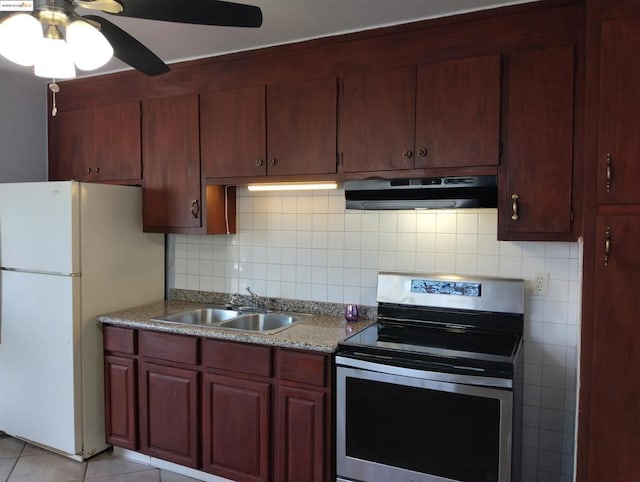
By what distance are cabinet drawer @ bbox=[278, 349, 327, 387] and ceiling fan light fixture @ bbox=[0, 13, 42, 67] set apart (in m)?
1.56

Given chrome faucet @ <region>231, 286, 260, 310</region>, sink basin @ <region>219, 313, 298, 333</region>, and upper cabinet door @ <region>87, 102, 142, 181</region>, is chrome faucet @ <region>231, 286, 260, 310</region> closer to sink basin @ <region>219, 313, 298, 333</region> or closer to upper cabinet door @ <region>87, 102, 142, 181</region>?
sink basin @ <region>219, 313, 298, 333</region>

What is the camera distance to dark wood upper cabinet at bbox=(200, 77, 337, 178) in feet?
8.16

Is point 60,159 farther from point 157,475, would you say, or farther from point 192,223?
point 157,475

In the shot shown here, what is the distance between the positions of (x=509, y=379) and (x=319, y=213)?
143cm

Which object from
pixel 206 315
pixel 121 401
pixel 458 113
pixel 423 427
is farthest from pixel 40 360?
pixel 458 113

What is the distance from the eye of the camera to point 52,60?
1473mm

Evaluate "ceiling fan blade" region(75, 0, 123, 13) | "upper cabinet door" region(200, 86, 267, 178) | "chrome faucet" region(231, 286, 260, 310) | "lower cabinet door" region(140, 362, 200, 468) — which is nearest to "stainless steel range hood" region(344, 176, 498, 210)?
"upper cabinet door" region(200, 86, 267, 178)

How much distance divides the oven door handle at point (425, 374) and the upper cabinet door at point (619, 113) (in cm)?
79

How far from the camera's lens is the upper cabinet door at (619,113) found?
1.59m

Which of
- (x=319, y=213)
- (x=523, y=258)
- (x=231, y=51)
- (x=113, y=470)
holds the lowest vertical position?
(x=113, y=470)

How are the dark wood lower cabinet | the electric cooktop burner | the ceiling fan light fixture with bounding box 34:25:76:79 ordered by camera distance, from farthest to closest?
1. the dark wood lower cabinet
2. the electric cooktop burner
3. the ceiling fan light fixture with bounding box 34:25:76:79

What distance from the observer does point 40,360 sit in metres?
2.83

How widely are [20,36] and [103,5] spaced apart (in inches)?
9.8

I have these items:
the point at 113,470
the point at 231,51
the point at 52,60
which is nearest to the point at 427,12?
the point at 231,51
